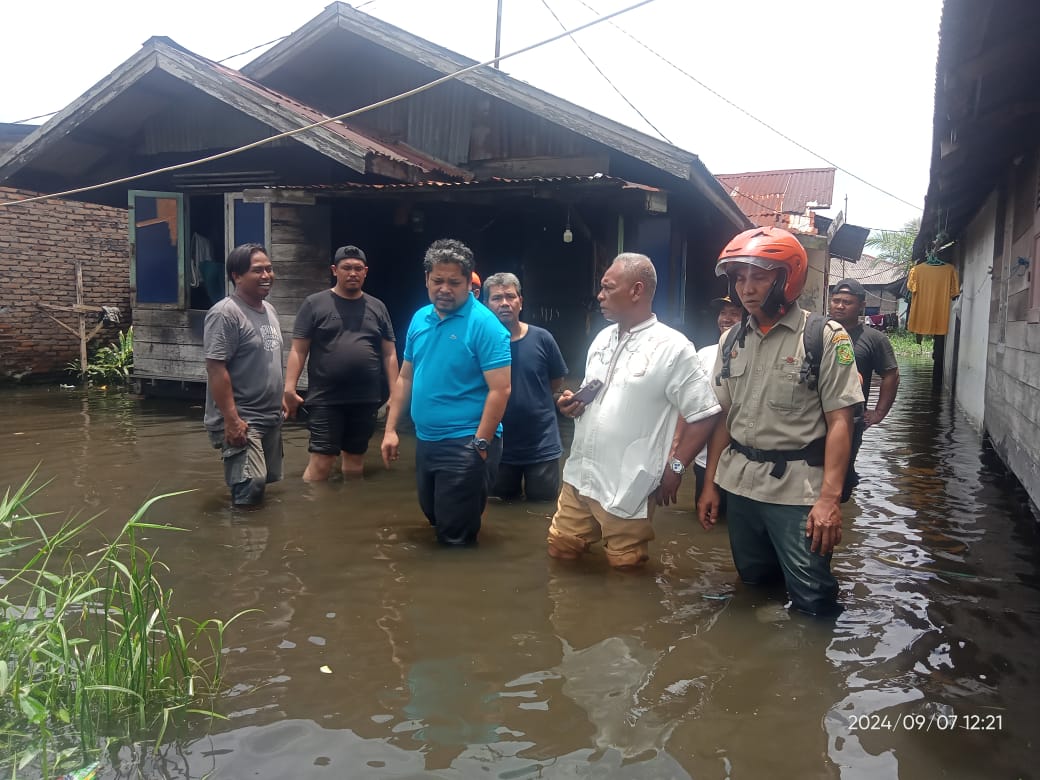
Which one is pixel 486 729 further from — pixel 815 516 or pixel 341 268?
pixel 341 268

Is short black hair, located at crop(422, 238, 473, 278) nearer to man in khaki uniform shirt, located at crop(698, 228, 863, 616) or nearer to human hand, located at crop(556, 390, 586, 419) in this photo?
human hand, located at crop(556, 390, 586, 419)

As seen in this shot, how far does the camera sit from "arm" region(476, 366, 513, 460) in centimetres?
429

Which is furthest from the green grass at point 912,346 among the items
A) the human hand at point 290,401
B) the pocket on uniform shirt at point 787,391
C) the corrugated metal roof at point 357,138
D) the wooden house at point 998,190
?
the pocket on uniform shirt at point 787,391

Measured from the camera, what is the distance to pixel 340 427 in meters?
6.01

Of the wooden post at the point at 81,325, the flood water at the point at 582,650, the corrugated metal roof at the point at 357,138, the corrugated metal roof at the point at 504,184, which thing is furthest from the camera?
the wooden post at the point at 81,325

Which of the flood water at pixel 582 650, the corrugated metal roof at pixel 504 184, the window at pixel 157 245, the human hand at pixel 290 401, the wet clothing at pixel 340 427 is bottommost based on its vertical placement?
the flood water at pixel 582 650

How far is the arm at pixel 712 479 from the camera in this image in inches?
142

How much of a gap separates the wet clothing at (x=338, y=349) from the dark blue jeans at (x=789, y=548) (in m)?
3.18

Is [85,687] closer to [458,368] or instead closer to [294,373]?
[458,368]

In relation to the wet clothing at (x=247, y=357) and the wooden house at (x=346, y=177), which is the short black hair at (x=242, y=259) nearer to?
the wet clothing at (x=247, y=357)

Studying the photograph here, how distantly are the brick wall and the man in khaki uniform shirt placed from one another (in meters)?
12.9

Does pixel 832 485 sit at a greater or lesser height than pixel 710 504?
greater

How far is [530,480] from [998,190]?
6.92 m

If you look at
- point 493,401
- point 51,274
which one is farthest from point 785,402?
point 51,274
